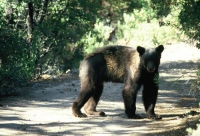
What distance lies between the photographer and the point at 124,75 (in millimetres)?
9922

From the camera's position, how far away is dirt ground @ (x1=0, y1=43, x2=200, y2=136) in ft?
27.1

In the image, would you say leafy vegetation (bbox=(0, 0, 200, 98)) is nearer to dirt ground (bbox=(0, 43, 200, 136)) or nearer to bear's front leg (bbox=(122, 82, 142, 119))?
dirt ground (bbox=(0, 43, 200, 136))

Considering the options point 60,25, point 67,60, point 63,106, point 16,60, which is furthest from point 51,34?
point 63,106

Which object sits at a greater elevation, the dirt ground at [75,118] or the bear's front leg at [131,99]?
the bear's front leg at [131,99]

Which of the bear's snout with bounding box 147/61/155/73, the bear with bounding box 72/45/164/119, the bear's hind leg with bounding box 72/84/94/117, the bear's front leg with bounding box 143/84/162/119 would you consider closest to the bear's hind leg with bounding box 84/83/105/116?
the bear with bounding box 72/45/164/119

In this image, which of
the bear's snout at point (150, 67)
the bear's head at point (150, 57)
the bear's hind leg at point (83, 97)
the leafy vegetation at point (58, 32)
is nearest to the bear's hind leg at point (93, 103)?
the bear's hind leg at point (83, 97)

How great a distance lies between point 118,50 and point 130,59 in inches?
18.9

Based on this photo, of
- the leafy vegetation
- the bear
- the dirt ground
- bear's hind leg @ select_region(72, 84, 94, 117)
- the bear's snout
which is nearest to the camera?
the dirt ground

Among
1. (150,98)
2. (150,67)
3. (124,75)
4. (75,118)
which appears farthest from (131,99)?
(75,118)

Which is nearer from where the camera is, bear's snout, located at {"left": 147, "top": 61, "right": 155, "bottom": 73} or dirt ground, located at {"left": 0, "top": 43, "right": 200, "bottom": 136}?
dirt ground, located at {"left": 0, "top": 43, "right": 200, "bottom": 136}

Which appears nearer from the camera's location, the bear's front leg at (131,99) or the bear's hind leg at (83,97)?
the bear's front leg at (131,99)

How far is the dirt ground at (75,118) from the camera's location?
325 inches

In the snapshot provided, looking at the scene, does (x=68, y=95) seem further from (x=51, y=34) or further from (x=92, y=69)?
(x=51, y=34)

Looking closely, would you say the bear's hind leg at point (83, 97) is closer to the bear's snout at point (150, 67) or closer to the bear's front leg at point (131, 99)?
the bear's front leg at point (131, 99)
